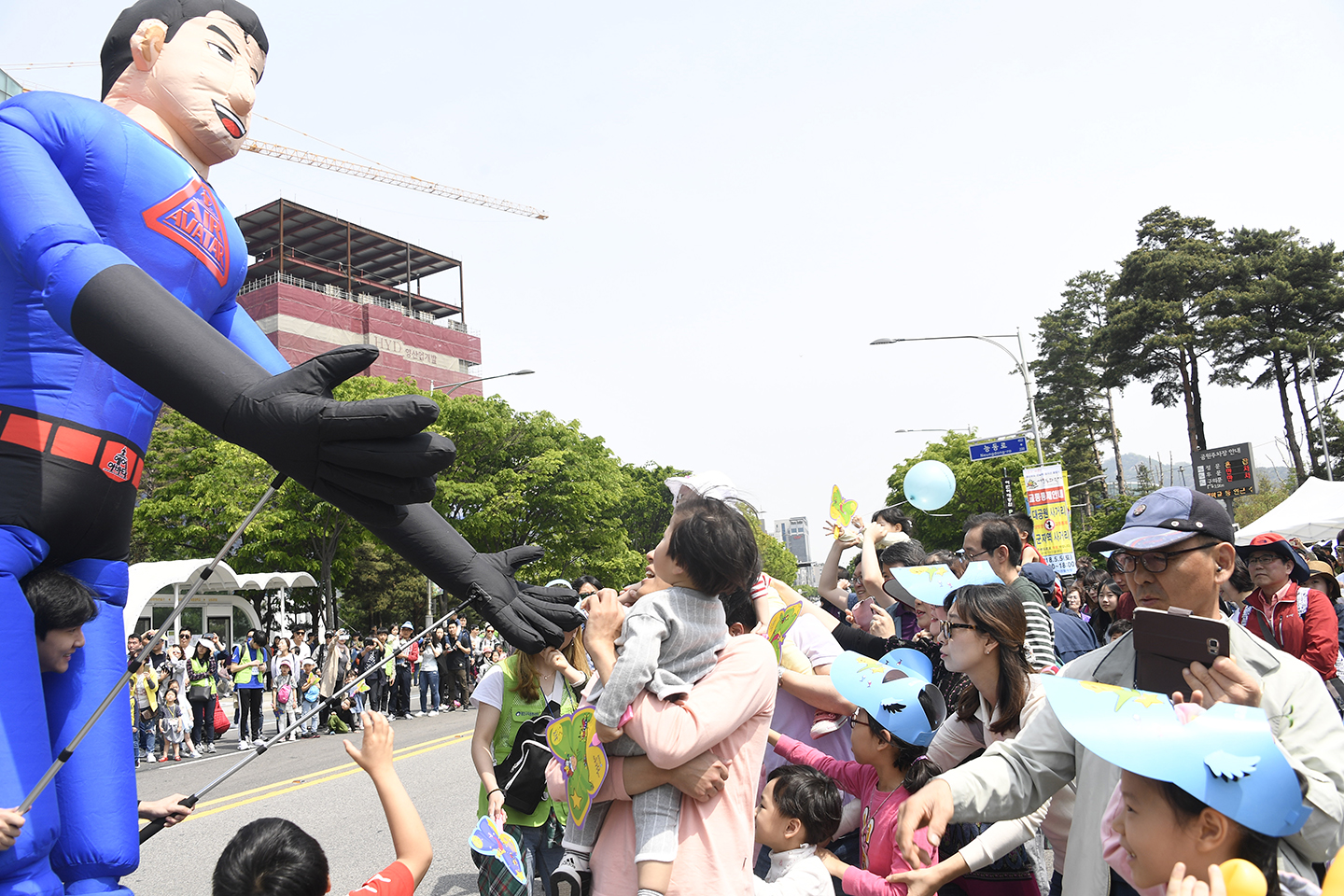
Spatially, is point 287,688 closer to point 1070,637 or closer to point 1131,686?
point 1070,637

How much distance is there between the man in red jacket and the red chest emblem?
6238 mm

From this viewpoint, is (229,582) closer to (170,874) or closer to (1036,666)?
(170,874)

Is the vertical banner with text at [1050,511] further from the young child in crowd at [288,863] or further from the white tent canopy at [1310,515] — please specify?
the young child in crowd at [288,863]

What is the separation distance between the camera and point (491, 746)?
13.8 feet

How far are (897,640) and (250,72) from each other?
418 cm

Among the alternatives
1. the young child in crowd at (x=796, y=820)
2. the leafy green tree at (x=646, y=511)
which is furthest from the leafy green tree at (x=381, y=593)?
the young child in crowd at (x=796, y=820)

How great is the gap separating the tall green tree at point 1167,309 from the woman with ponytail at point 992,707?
35.9 m

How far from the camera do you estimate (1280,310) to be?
3359 centimetres

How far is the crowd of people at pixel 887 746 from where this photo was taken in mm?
1727

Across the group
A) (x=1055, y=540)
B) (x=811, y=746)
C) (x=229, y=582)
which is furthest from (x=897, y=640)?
(x=229, y=582)

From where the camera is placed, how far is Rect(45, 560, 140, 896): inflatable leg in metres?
2.10

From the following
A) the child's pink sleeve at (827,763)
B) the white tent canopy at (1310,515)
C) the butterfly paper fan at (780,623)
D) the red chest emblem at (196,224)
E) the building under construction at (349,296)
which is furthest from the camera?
the building under construction at (349,296)

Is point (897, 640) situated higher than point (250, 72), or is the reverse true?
point (250, 72)

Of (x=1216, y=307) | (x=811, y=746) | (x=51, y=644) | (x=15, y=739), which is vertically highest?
(x=1216, y=307)
